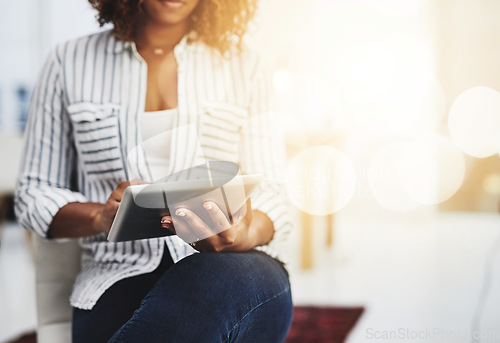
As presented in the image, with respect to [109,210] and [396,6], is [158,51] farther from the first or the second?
[396,6]

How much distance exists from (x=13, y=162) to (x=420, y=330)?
1.91 m

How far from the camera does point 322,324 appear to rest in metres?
1.55

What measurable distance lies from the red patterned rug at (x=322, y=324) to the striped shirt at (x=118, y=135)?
83 cm

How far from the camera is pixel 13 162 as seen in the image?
6.80 ft

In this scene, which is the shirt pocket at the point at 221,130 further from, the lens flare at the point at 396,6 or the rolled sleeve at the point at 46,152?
the lens flare at the point at 396,6

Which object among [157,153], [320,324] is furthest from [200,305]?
[320,324]

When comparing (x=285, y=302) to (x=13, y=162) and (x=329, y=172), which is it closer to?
(x=329, y=172)

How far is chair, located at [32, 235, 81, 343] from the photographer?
71 centimetres

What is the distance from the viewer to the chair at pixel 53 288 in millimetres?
705

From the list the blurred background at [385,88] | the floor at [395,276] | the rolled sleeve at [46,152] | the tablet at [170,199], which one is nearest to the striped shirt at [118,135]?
the rolled sleeve at [46,152]

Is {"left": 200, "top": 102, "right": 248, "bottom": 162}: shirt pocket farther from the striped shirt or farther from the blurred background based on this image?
the blurred background

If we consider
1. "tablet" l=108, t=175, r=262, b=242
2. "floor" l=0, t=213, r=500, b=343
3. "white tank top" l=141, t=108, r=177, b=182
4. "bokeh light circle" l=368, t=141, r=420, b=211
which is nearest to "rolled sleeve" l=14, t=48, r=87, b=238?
"white tank top" l=141, t=108, r=177, b=182

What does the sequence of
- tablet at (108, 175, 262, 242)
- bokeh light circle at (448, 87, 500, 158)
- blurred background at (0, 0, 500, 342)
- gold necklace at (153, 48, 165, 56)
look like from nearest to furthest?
tablet at (108, 175, 262, 242) < gold necklace at (153, 48, 165, 56) < bokeh light circle at (448, 87, 500, 158) < blurred background at (0, 0, 500, 342)

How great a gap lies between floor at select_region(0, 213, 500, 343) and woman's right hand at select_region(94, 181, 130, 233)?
450 mm
